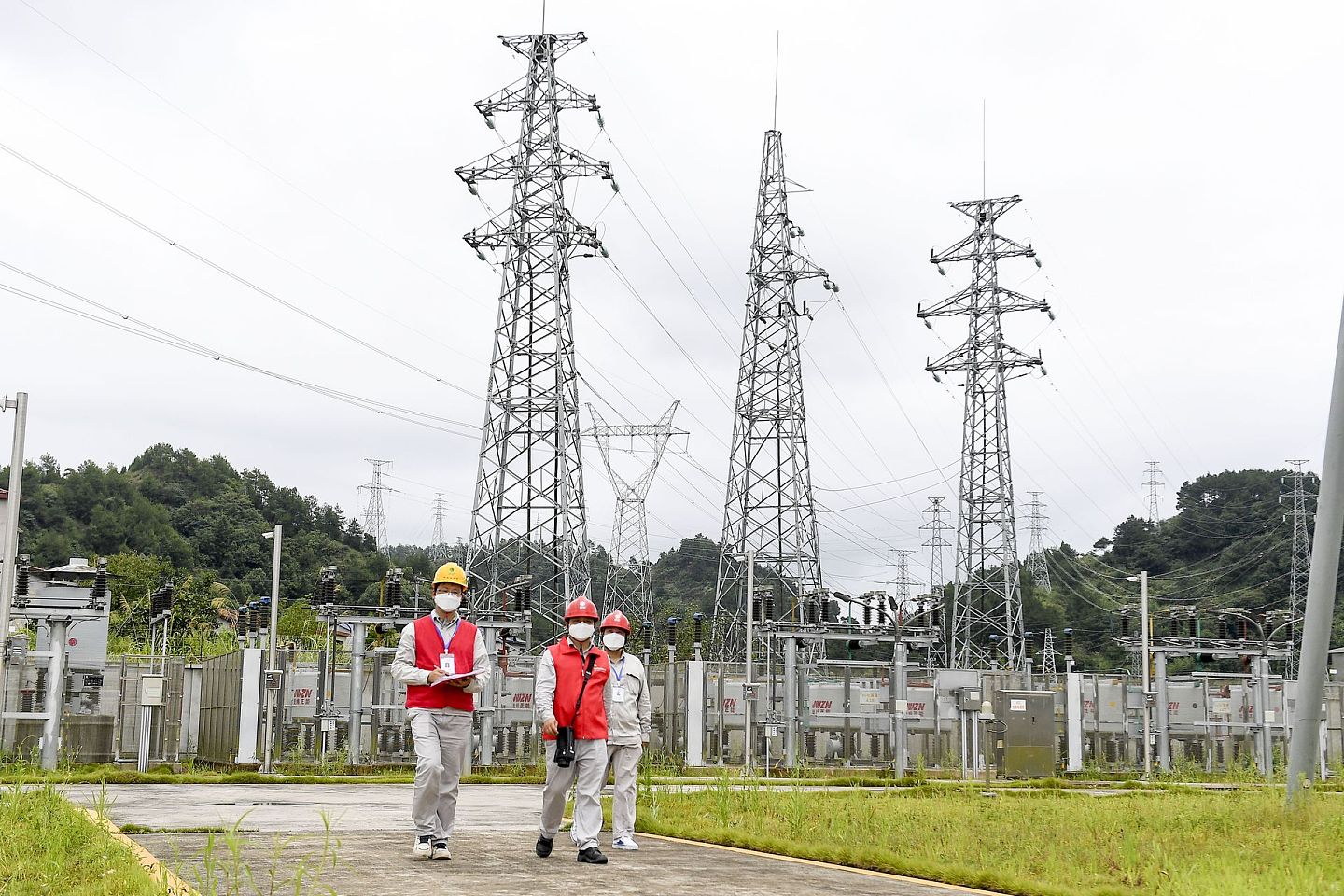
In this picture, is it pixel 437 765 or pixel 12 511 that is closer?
pixel 437 765

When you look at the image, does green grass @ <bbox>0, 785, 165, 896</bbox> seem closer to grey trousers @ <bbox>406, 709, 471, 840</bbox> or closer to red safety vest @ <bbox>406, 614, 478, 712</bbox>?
grey trousers @ <bbox>406, 709, 471, 840</bbox>

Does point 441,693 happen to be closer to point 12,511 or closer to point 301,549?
point 12,511

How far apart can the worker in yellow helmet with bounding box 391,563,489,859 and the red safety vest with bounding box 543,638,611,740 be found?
23.2 inches

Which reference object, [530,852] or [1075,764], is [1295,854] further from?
[1075,764]

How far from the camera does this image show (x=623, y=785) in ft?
37.8

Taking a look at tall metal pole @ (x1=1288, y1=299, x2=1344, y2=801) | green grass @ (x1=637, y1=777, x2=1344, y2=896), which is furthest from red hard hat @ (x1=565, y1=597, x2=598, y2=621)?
tall metal pole @ (x1=1288, y1=299, x2=1344, y2=801)

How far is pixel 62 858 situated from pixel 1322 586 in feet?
38.4

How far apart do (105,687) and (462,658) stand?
86.2 ft

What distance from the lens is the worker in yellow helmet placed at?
10398 millimetres

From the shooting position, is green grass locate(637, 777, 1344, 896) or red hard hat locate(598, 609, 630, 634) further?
red hard hat locate(598, 609, 630, 634)

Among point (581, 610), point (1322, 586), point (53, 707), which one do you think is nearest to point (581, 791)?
point (581, 610)

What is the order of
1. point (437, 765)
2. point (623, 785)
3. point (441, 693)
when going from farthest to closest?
point (623, 785) < point (441, 693) < point (437, 765)

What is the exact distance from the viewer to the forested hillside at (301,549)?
3024 inches

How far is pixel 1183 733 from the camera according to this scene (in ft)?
118
